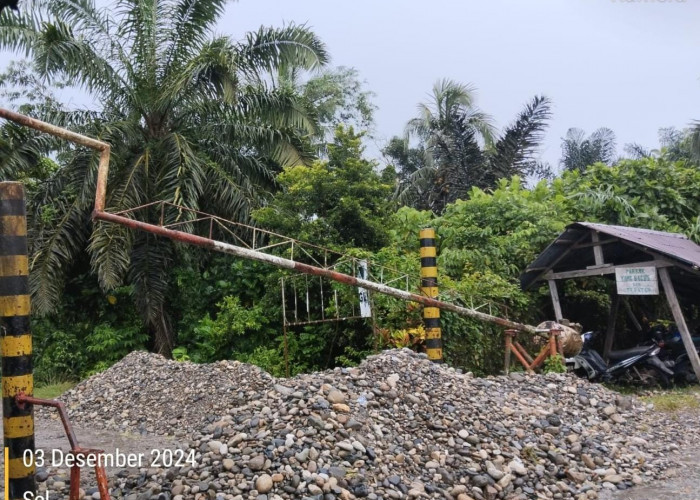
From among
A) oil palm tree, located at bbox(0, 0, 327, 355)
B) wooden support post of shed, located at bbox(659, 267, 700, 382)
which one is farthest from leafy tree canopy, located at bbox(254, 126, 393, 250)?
wooden support post of shed, located at bbox(659, 267, 700, 382)

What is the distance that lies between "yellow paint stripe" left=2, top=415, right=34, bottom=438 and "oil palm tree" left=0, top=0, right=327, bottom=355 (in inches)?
299

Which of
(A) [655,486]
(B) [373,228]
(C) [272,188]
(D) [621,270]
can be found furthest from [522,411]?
(C) [272,188]

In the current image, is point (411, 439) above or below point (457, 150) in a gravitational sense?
below

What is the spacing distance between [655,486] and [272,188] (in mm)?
9545

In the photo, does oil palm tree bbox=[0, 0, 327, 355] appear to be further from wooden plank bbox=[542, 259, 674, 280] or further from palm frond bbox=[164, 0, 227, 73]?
wooden plank bbox=[542, 259, 674, 280]

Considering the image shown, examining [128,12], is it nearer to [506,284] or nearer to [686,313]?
[506,284]

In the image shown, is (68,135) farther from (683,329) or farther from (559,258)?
(683,329)

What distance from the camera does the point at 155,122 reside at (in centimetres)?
1223

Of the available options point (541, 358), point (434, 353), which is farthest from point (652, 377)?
point (434, 353)

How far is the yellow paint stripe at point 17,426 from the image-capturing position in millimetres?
3395

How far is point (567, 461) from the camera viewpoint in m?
5.00

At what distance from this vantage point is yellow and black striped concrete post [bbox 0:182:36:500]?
3.36 meters

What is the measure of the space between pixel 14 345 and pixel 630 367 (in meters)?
7.93

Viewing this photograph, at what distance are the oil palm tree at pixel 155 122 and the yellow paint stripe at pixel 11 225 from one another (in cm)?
747
